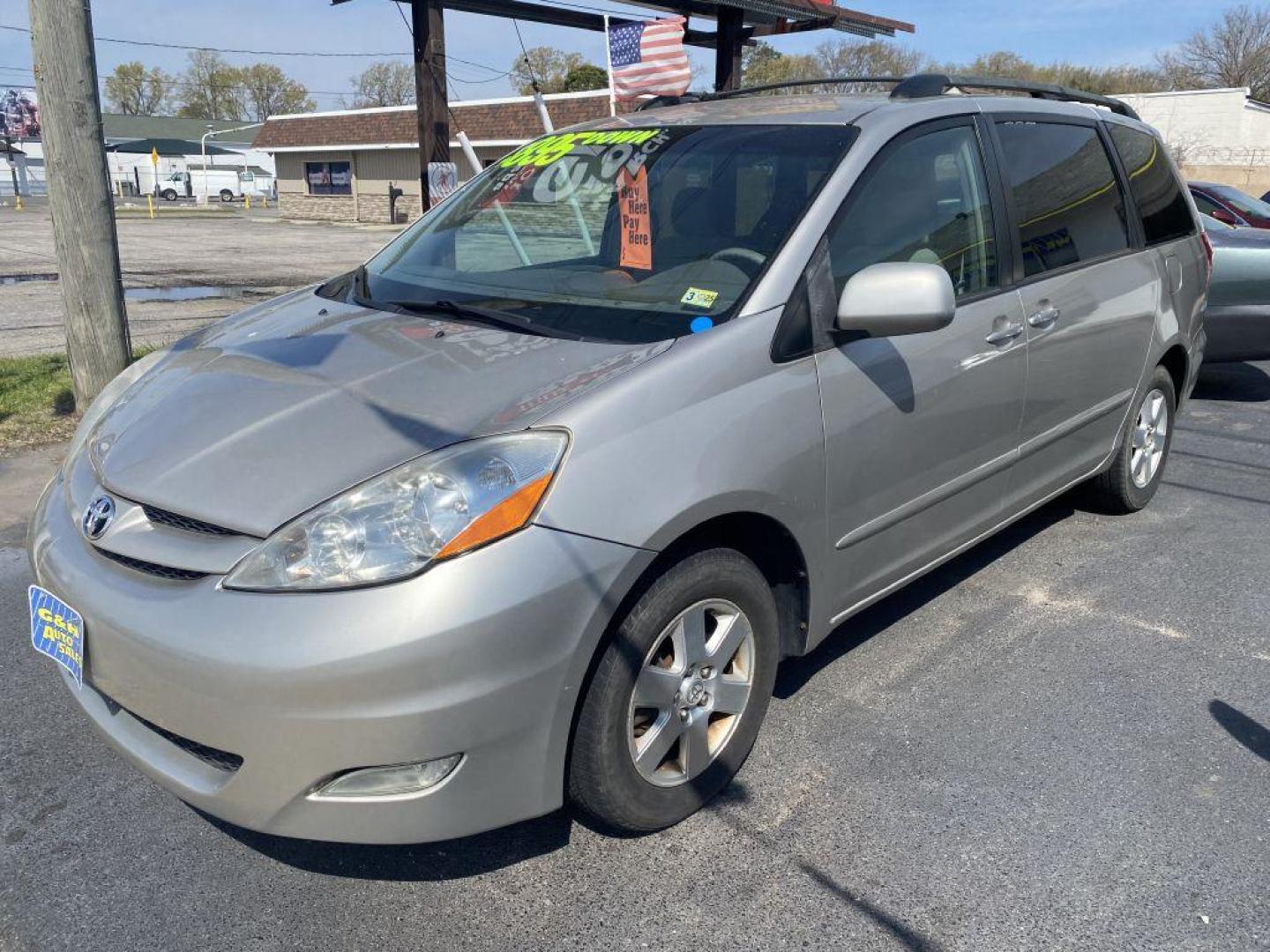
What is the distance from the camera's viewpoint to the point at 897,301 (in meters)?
2.71

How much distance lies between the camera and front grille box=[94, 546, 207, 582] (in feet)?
7.16

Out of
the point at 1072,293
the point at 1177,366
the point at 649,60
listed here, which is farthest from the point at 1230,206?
the point at 1072,293

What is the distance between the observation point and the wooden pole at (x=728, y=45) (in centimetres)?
1171

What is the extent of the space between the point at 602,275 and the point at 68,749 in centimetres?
211

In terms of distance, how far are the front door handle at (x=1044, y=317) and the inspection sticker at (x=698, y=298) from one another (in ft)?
4.63

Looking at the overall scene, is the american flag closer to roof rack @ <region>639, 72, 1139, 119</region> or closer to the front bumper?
roof rack @ <region>639, 72, 1139, 119</region>

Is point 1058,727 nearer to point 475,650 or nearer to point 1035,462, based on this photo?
point 1035,462

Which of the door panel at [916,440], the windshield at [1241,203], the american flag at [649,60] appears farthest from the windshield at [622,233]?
the windshield at [1241,203]

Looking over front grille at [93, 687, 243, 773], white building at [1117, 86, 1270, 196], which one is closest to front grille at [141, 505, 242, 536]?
front grille at [93, 687, 243, 773]

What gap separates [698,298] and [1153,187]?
2.99 meters

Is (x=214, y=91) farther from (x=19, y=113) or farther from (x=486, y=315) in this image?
(x=486, y=315)

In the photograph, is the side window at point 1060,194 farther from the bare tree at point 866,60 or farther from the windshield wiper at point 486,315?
the bare tree at point 866,60

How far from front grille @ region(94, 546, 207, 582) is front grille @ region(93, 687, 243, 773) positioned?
30 cm

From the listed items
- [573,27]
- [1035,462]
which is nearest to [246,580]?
[1035,462]
